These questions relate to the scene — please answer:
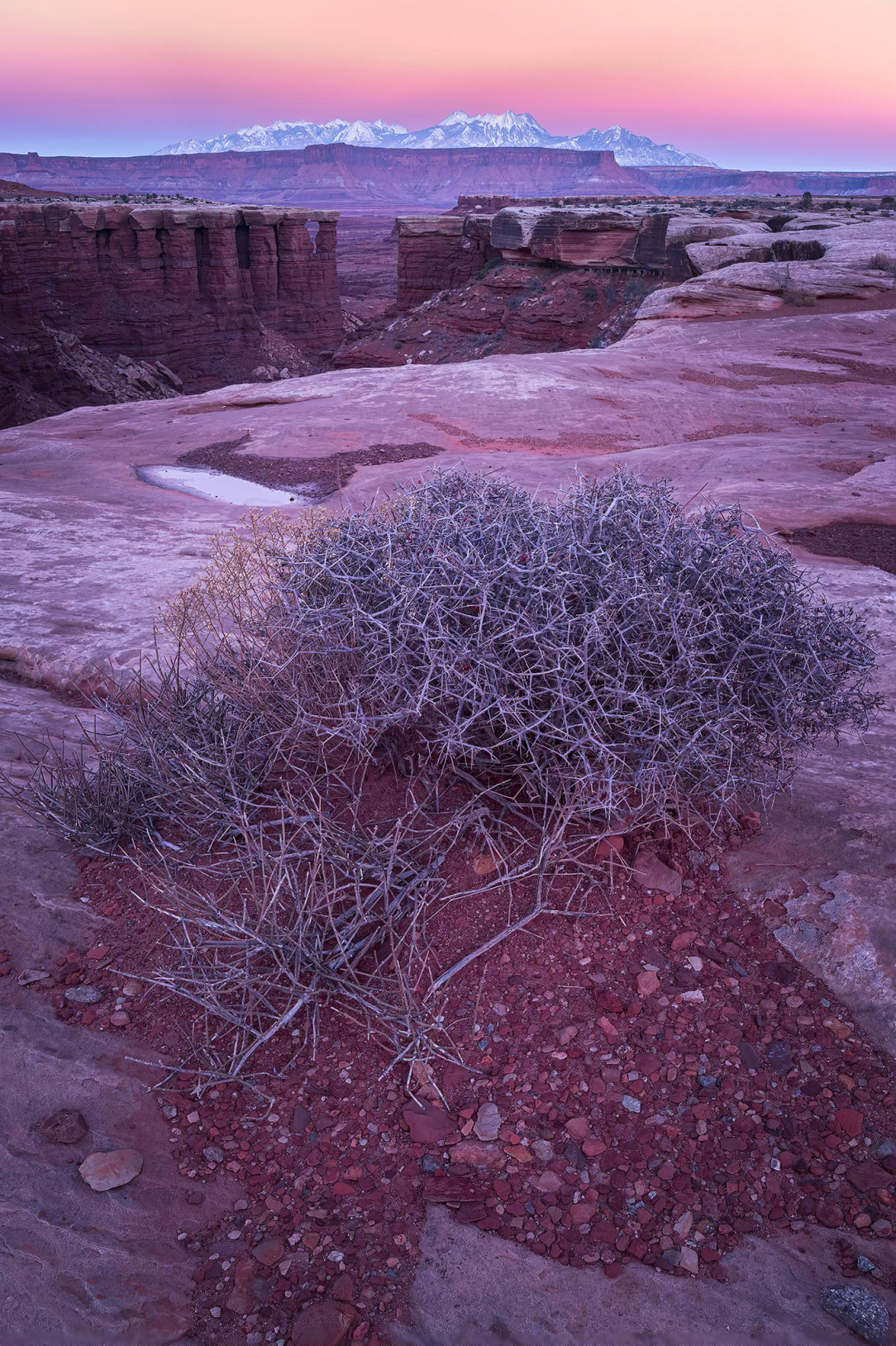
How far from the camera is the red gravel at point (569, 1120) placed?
189cm

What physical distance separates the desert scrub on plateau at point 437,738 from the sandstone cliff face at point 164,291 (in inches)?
989

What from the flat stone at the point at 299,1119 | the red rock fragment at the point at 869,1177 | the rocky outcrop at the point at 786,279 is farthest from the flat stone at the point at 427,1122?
the rocky outcrop at the point at 786,279

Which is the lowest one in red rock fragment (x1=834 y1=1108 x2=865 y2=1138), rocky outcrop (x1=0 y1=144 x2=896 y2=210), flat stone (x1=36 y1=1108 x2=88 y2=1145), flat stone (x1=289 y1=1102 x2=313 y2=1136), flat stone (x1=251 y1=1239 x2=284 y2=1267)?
flat stone (x1=251 y1=1239 x2=284 y2=1267)

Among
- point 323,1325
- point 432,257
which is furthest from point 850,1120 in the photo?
point 432,257

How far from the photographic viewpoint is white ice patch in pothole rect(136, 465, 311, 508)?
28.2 feet

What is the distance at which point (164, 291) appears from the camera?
114 ft

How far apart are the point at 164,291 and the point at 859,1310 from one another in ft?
127

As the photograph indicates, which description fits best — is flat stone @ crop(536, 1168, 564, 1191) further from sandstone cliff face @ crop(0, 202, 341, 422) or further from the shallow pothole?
sandstone cliff face @ crop(0, 202, 341, 422)

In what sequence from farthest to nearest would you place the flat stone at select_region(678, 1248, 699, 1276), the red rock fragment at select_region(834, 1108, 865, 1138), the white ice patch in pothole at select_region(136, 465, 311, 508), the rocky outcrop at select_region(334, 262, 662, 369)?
the rocky outcrop at select_region(334, 262, 662, 369) < the white ice patch in pothole at select_region(136, 465, 311, 508) < the red rock fragment at select_region(834, 1108, 865, 1138) < the flat stone at select_region(678, 1248, 699, 1276)

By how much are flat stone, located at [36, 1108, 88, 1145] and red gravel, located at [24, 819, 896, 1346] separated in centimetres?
22

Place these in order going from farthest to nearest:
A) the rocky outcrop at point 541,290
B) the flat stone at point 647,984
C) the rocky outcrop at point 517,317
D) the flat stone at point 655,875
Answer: the rocky outcrop at point 517,317
the rocky outcrop at point 541,290
the flat stone at point 655,875
the flat stone at point 647,984

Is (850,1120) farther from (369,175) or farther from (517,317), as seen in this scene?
(369,175)

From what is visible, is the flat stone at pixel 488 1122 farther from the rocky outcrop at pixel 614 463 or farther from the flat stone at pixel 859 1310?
the rocky outcrop at pixel 614 463

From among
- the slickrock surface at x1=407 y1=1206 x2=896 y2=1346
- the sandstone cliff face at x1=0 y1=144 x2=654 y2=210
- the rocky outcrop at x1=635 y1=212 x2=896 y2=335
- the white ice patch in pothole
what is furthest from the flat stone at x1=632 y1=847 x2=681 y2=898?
the sandstone cliff face at x1=0 y1=144 x2=654 y2=210
